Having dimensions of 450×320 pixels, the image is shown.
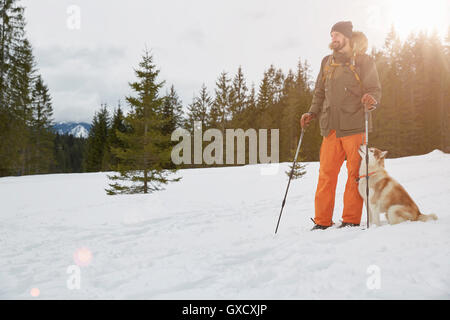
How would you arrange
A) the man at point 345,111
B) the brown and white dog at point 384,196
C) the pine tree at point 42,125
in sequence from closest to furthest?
1. the brown and white dog at point 384,196
2. the man at point 345,111
3. the pine tree at point 42,125

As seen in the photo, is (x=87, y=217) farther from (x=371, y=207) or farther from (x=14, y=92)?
(x=14, y=92)

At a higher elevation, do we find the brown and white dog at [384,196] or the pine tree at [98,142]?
the pine tree at [98,142]

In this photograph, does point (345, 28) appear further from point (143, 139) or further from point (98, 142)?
point (98, 142)

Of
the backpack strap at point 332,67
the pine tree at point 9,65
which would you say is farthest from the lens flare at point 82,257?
the pine tree at point 9,65

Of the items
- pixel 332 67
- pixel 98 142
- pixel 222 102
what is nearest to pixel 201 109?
pixel 222 102

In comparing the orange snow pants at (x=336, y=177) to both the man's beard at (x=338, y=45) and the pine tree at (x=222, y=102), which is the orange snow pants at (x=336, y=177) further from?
the pine tree at (x=222, y=102)

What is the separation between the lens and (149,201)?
6578 mm

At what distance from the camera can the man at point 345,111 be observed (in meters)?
3.28

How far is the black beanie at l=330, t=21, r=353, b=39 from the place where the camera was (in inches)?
131

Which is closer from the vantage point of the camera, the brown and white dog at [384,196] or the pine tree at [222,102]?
the brown and white dog at [384,196]

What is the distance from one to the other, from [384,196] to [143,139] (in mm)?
10122

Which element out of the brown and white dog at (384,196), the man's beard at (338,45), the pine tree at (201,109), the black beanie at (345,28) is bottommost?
the brown and white dog at (384,196)

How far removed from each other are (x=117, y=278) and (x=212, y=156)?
2729cm
